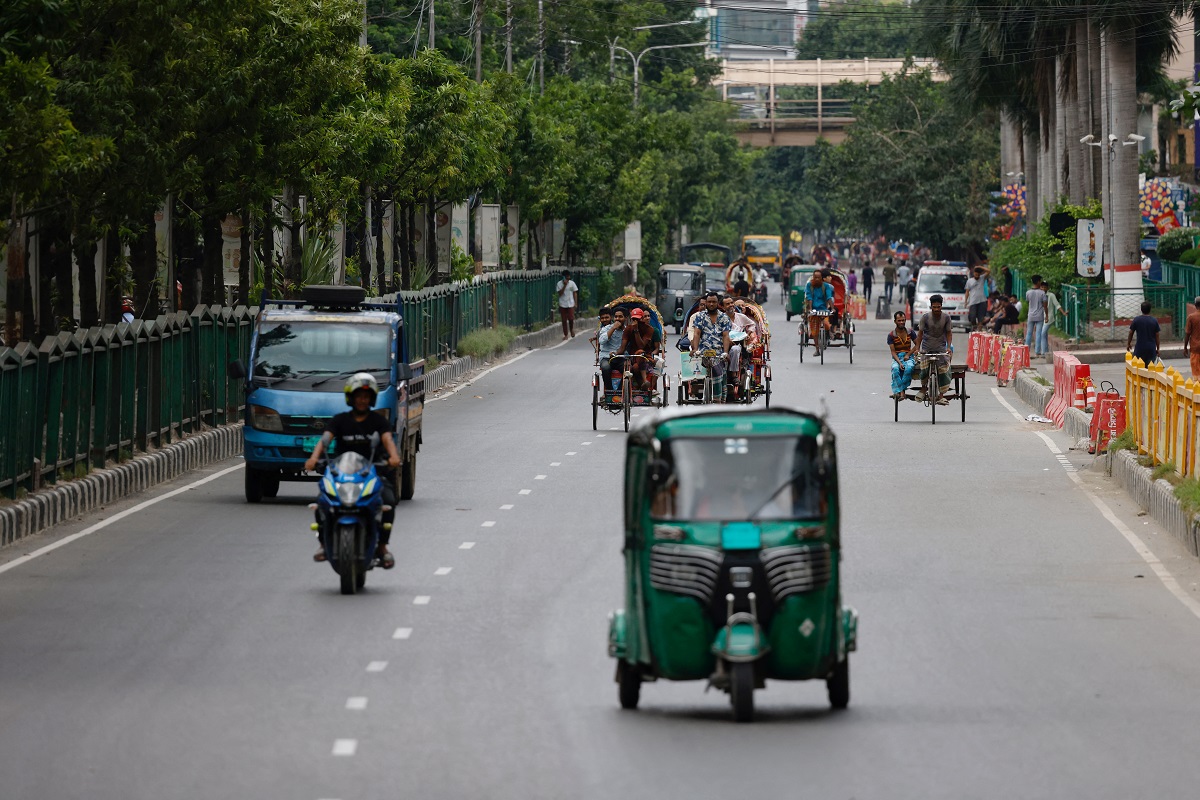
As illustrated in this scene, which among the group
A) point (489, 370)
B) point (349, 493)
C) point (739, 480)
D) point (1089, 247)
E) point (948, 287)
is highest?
point (1089, 247)

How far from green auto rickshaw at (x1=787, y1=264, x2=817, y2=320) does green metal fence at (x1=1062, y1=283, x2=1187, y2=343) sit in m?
19.5

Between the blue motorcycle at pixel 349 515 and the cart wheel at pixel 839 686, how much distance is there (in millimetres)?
4740

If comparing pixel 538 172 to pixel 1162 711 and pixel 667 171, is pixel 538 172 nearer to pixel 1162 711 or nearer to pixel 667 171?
pixel 667 171

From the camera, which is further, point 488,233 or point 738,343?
point 488,233

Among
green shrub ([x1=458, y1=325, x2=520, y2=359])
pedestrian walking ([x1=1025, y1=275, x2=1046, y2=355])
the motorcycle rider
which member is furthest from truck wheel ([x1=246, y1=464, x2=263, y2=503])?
pedestrian walking ([x1=1025, y1=275, x2=1046, y2=355])

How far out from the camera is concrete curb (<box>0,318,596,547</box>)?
18109 millimetres

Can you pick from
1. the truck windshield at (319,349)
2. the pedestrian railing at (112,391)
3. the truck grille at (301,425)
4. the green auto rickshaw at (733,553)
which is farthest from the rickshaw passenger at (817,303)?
the green auto rickshaw at (733,553)

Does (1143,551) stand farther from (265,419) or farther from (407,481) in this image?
(265,419)

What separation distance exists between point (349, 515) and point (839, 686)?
491 centimetres

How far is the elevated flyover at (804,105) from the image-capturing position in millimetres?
115812

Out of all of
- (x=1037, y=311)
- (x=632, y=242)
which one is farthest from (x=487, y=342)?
(x=632, y=242)

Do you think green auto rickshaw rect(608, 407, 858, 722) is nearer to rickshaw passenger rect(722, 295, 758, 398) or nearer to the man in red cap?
the man in red cap

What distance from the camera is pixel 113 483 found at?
69.0ft

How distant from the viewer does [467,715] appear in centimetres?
1045
